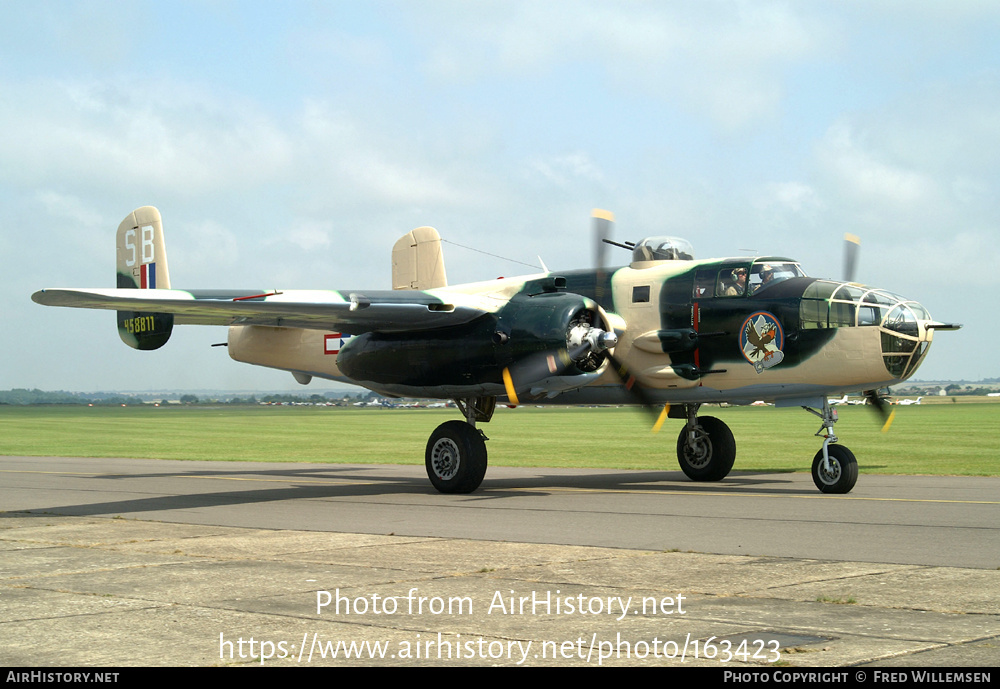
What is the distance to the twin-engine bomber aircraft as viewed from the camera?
16672mm

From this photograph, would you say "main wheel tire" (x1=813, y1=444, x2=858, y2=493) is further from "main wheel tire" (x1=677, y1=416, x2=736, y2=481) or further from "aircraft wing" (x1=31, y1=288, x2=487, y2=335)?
"aircraft wing" (x1=31, y1=288, x2=487, y2=335)

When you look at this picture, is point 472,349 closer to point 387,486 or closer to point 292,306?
point 292,306

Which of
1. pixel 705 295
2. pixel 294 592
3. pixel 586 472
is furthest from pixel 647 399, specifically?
pixel 294 592

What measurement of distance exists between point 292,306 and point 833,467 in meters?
9.91

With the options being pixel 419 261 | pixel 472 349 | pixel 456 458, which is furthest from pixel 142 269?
pixel 456 458

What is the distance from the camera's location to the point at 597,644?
6.53m

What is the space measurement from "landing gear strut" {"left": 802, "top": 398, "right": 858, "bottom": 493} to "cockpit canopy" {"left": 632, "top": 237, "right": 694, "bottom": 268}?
4.49 meters

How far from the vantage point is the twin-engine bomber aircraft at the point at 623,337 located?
1667 cm

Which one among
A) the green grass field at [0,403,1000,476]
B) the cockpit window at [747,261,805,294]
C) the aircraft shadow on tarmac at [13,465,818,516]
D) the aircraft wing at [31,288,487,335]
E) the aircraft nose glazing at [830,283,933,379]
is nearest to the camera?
the aircraft wing at [31,288,487,335]

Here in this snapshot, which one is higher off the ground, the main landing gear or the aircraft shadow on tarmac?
the main landing gear

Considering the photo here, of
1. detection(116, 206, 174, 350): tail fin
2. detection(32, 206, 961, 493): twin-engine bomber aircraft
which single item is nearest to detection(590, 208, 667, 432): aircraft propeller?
detection(32, 206, 961, 493): twin-engine bomber aircraft

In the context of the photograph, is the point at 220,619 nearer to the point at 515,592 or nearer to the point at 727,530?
the point at 515,592
